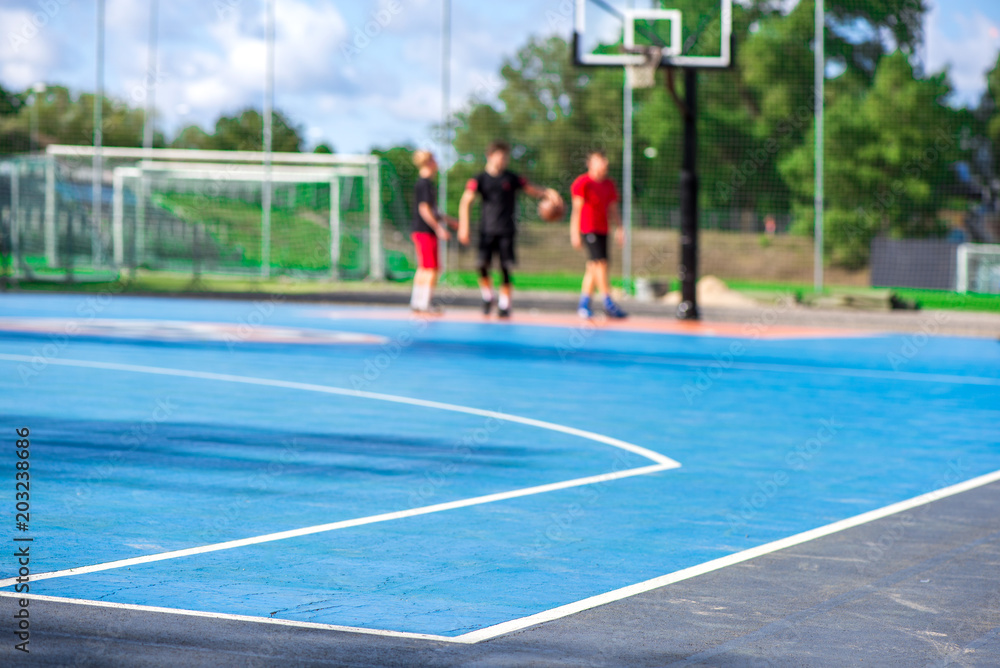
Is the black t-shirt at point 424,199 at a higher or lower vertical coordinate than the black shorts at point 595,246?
higher

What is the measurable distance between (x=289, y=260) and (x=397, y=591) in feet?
87.2

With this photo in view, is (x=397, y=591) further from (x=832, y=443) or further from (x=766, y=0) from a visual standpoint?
(x=766, y=0)

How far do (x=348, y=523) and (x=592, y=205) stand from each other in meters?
11.4

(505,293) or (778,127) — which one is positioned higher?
(778,127)

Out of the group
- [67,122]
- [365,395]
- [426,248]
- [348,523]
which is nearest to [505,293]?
[426,248]

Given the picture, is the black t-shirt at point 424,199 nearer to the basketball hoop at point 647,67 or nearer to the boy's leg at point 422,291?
the boy's leg at point 422,291

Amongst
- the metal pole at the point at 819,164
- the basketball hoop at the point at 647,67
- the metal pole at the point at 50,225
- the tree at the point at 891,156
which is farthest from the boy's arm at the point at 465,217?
the tree at the point at 891,156

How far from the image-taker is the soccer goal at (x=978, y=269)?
27562mm

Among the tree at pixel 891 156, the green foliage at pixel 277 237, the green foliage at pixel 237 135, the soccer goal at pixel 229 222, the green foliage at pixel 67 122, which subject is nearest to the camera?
the soccer goal at pixel 229 222

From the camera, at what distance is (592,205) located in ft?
53.2

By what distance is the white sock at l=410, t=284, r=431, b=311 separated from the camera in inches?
672

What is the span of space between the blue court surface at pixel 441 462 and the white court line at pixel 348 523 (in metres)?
0.02

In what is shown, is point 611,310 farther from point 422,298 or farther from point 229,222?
point 229,222

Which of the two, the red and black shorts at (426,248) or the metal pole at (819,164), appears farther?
the metal pole at (819,164)
